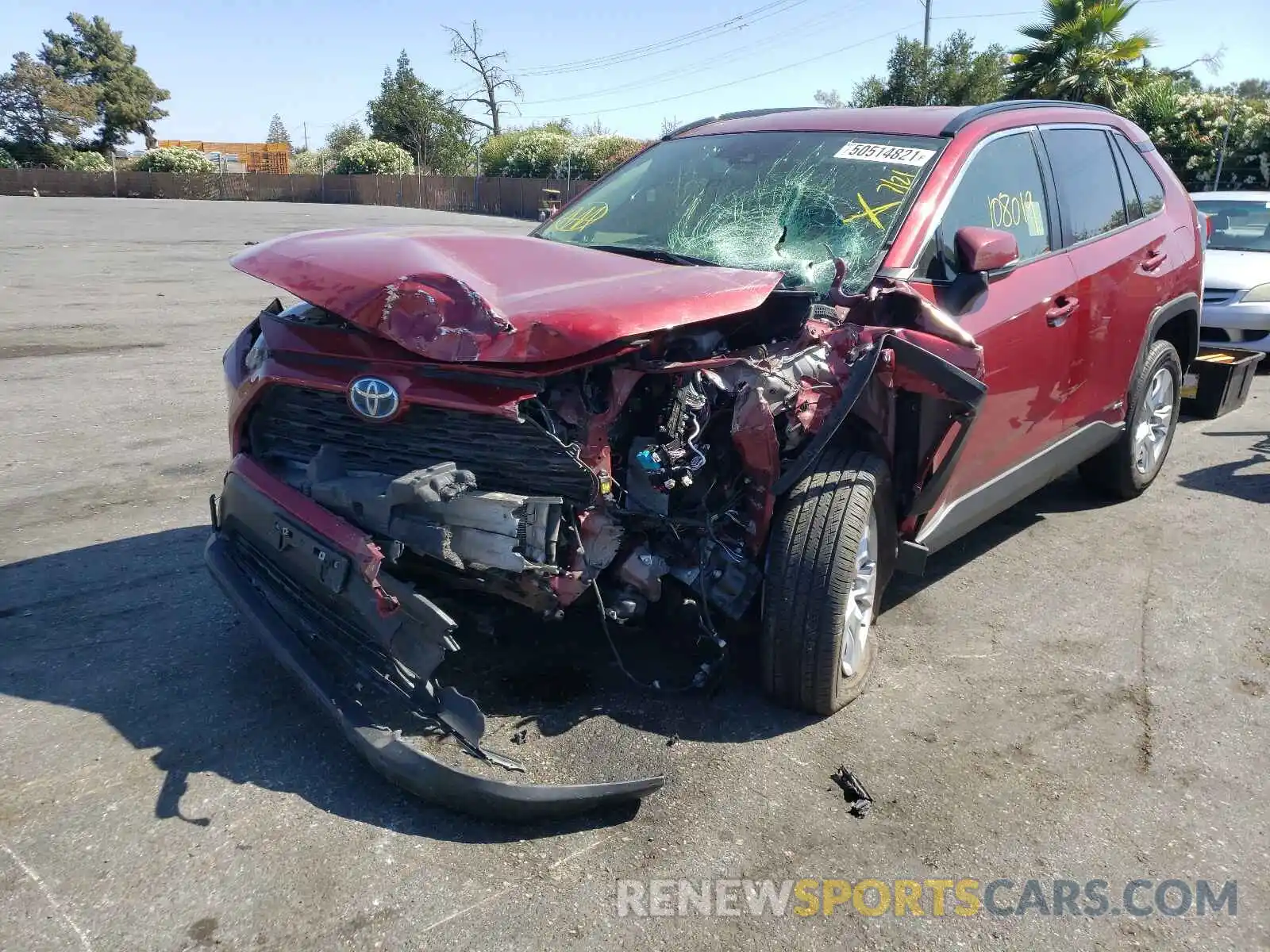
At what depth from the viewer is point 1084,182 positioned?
4.76m

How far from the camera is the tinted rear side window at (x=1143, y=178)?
5309 mm

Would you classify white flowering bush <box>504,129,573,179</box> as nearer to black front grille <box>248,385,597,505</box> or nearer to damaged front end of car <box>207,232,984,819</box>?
damaged front end of car <box>207,232,984,819</box>

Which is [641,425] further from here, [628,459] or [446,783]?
[446,783]

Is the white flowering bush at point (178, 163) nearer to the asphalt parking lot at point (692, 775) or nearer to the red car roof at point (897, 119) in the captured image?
the asphalt parking lot at point (692, 775)

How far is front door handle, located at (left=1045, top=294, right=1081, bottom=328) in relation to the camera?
13.4ft

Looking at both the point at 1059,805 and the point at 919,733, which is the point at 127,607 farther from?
the point at 1059,805

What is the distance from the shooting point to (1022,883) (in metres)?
2.63

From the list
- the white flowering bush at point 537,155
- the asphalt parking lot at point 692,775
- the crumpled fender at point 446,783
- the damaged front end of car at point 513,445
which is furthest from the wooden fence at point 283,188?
the crumpled fender at point 446,783

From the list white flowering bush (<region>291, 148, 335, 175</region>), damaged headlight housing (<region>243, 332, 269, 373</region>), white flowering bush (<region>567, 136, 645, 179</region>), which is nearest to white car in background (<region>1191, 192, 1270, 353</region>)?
damaged headlight housing (<region>243, 332, 269, 373</region>)

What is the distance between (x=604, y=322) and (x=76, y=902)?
198cm

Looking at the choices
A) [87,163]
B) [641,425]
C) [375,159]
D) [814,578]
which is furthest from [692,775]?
[87,163]

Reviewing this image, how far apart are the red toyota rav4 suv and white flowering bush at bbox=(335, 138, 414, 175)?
51455 mm

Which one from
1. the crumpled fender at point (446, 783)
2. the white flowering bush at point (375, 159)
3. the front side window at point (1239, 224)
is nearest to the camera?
the crumpled fender at point (446, 783)

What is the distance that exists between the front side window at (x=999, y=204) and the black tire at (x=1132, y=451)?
135 centimetres
